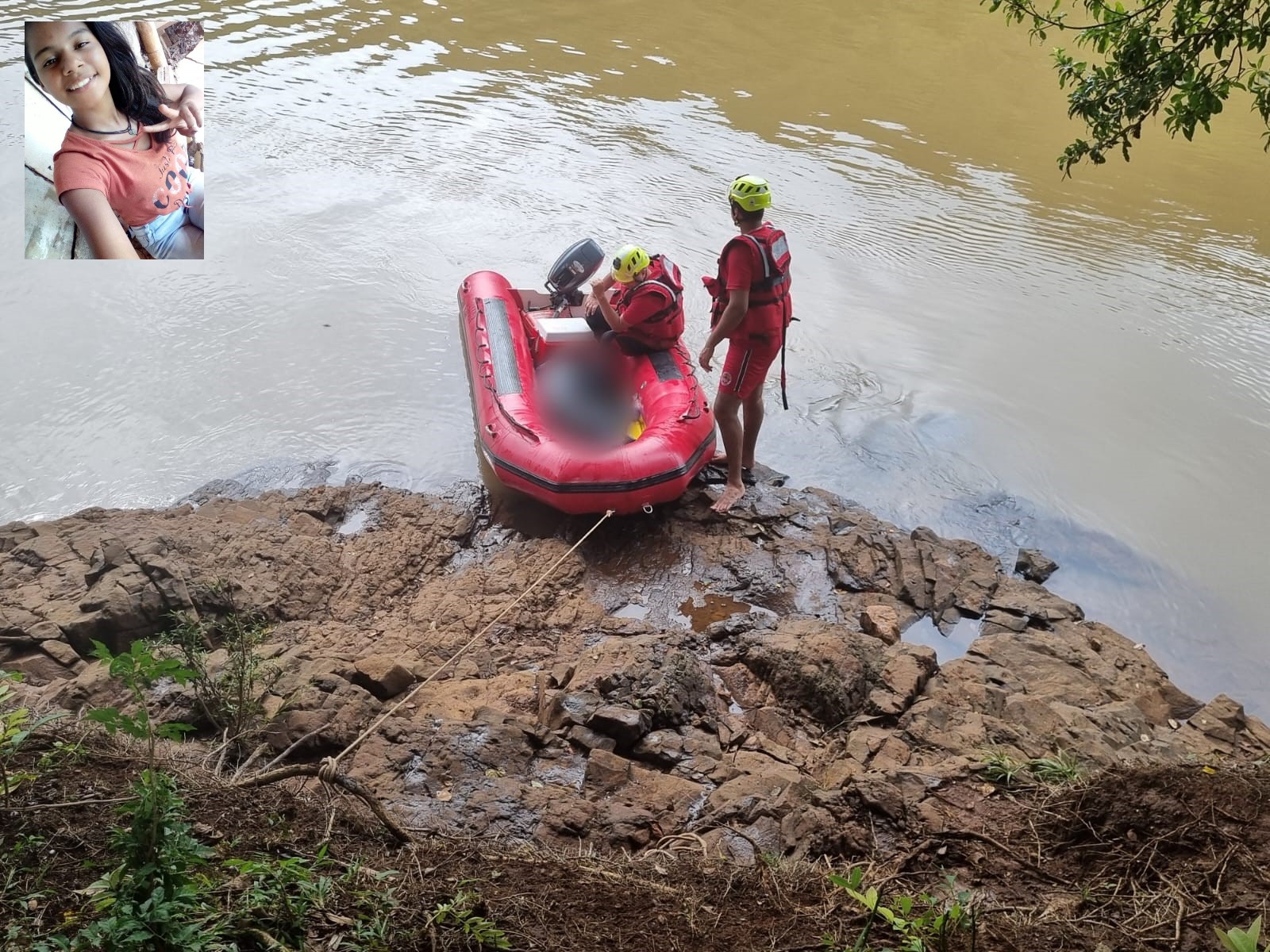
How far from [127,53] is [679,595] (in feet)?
11.1

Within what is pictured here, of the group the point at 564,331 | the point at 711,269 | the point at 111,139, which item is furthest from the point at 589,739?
the point at 711,269

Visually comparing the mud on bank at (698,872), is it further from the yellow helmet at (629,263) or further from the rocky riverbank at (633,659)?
the yellow helmet at (629,263)

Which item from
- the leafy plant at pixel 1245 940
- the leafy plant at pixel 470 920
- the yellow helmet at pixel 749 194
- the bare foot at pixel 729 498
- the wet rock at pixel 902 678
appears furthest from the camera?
the bare foot at pixel 729 498

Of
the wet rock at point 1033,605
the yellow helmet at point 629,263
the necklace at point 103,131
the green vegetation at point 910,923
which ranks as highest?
the necklace at point 103,131

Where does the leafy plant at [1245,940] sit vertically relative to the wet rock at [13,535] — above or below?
above

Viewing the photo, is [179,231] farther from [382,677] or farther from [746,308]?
[746,308]

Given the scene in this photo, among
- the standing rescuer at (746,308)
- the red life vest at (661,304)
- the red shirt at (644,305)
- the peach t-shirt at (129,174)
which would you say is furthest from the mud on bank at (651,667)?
the peach t-shirt at (129,174)

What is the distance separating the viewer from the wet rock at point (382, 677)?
149 inches

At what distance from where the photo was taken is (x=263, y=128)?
909 cm

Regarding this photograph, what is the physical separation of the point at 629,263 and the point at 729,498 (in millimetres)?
1471

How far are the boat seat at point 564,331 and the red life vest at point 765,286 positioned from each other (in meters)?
1.24

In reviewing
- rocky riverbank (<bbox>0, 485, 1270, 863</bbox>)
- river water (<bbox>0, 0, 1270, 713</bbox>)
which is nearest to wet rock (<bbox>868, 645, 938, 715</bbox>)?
rocky riverbank (<bbox>0, 485, 1270, 863</bbox>)

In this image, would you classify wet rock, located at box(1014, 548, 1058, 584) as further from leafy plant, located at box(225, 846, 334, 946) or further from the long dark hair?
the long dark hair

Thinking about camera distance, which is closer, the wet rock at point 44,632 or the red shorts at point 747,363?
the wet rock at point 44,632
